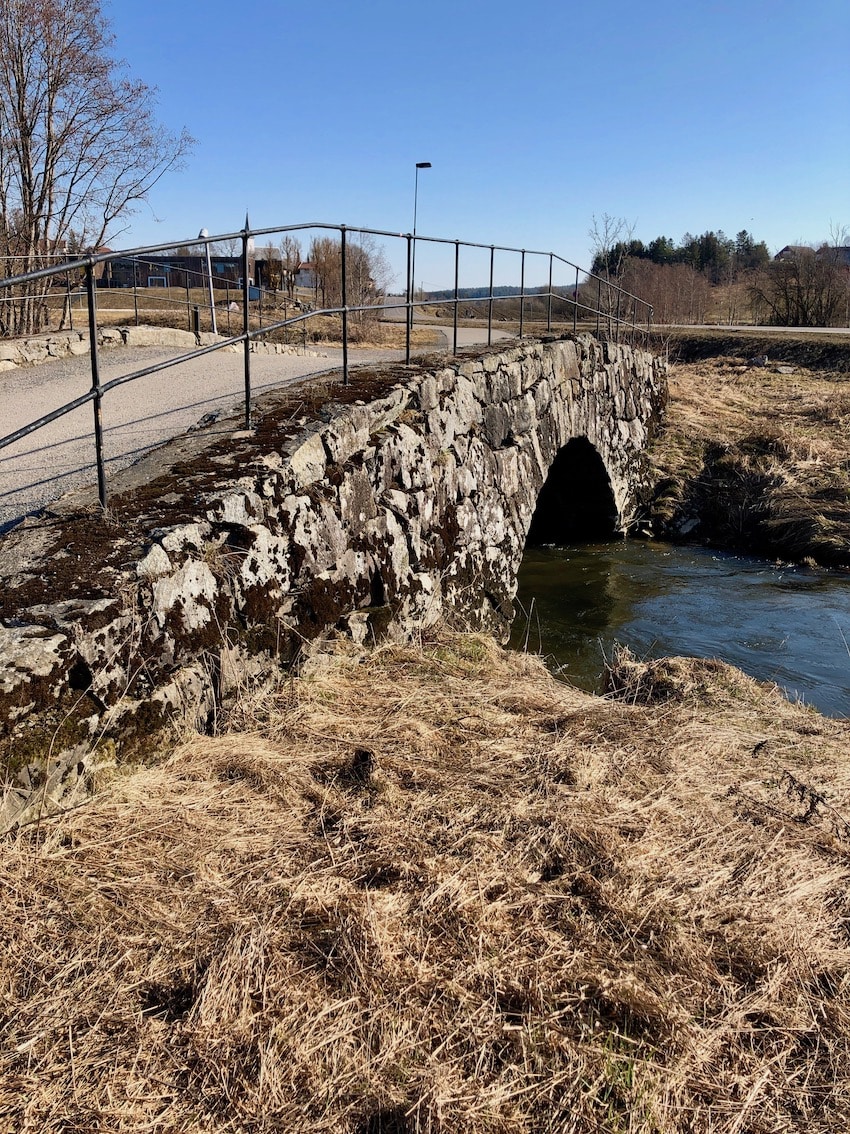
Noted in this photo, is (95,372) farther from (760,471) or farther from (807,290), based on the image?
(807,290)

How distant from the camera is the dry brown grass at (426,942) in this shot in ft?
7.02

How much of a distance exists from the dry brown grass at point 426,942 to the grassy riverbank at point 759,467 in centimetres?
1014

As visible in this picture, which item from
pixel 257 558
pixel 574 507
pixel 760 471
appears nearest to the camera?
→ pixel 257 558

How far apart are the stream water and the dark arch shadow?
20.5 inches

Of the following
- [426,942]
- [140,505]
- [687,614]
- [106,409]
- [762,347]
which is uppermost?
[762,347]

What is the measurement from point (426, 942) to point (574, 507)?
11.7m

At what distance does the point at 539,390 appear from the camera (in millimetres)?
9500

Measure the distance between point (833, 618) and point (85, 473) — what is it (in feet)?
26.8

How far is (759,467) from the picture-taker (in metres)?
15.2

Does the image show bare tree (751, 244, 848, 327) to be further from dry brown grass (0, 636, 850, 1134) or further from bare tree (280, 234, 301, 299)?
dry brown grass (0, 636, 850, 1134)

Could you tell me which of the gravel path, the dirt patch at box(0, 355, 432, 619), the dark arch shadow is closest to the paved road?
the gravel path

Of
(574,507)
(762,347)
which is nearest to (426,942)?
(574,507)

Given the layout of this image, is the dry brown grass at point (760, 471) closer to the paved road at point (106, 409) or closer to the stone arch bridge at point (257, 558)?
the stone arch bridge at point (257, 558)

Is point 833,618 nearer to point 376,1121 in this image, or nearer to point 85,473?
point 85,473
